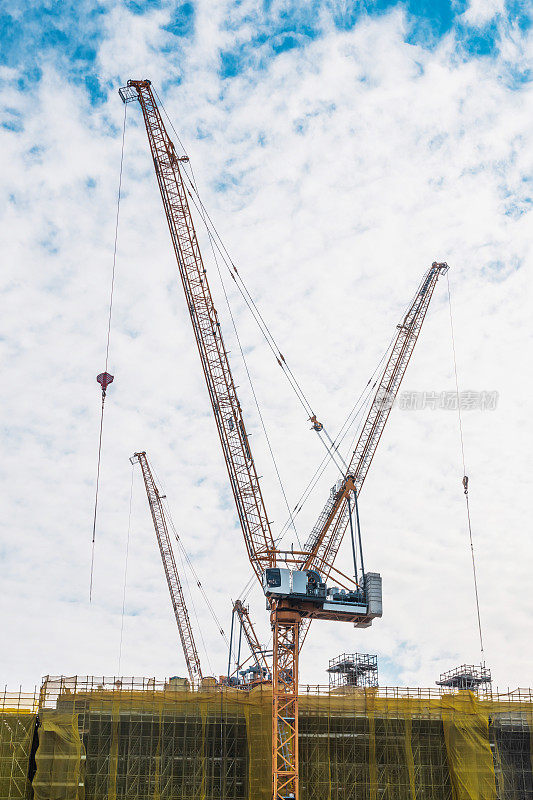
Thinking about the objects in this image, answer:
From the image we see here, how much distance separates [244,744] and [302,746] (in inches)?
169

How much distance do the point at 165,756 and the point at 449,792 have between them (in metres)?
19.7

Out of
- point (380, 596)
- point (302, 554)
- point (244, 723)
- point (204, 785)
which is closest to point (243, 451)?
point (302, 554)

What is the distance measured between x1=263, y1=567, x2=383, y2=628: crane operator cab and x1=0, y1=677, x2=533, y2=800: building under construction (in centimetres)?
547

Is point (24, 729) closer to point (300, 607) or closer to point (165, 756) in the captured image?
point (165, 756)

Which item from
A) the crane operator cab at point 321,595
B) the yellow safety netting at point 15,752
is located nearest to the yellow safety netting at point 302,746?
the yellow safety netting at point 15,752

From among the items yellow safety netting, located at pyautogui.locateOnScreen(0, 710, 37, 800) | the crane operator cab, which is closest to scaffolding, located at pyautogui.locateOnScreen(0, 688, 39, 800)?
yellow safety netting, located at pyautogui.locateOnScreen(0, 710, 37, 800)

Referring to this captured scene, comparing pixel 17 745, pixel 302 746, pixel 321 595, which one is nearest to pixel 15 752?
pixel 17 745

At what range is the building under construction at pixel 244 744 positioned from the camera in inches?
2104

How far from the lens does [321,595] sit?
6022 cm

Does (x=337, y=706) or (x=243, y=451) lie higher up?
(x=243, y=451)

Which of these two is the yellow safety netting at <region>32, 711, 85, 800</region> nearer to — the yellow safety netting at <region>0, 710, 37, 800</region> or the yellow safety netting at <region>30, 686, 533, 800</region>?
the yellow safety netting at <region>30, 686, 533, 800</region>

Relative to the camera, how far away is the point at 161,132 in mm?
70625

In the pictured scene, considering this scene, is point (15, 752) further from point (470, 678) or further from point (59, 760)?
point (470, 678)

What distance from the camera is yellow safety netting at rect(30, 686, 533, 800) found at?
54375mm
